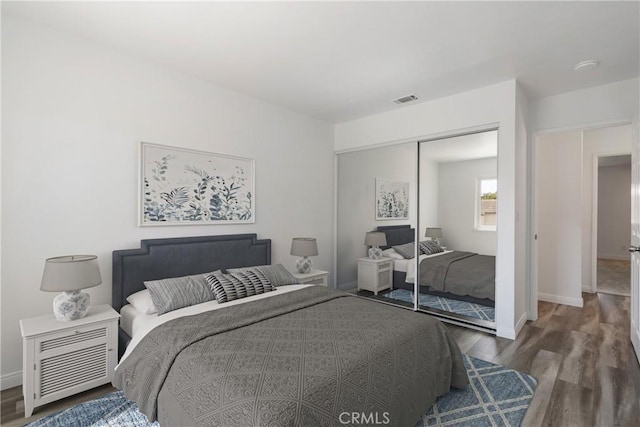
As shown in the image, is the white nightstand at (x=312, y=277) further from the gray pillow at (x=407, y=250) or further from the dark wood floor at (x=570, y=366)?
the dark wood floor at (x=570, y=366)

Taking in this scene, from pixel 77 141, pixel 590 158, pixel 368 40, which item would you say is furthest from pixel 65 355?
pixel 590 158

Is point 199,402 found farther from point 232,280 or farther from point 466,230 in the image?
point 466,230

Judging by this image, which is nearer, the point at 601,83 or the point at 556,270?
the point at 601,83

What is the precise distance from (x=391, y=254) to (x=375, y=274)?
1.20 feet

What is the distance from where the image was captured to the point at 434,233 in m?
3.85

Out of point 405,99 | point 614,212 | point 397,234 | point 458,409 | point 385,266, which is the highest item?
point 405,99

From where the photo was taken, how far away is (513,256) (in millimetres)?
3166

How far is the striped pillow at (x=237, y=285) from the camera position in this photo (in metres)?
2.67

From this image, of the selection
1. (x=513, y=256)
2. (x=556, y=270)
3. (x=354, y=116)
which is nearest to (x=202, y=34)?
(x=354, y=116)

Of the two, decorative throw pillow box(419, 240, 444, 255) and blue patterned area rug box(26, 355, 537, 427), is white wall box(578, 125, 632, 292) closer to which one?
decorative throw pillow box(419, 240, 444, 255)

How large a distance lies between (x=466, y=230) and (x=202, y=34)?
3.21m

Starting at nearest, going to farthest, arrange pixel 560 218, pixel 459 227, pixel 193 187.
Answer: pixel 193 187 < pixel 459 227 < pixel 560 218

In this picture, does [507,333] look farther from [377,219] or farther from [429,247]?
[377,219]

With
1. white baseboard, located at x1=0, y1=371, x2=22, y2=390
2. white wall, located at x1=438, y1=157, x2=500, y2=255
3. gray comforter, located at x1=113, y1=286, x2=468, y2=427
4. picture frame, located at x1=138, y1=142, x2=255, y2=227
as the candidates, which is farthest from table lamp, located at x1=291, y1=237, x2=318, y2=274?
white baseboard, located at x1=0, y1=371, x2=22, y2=390
